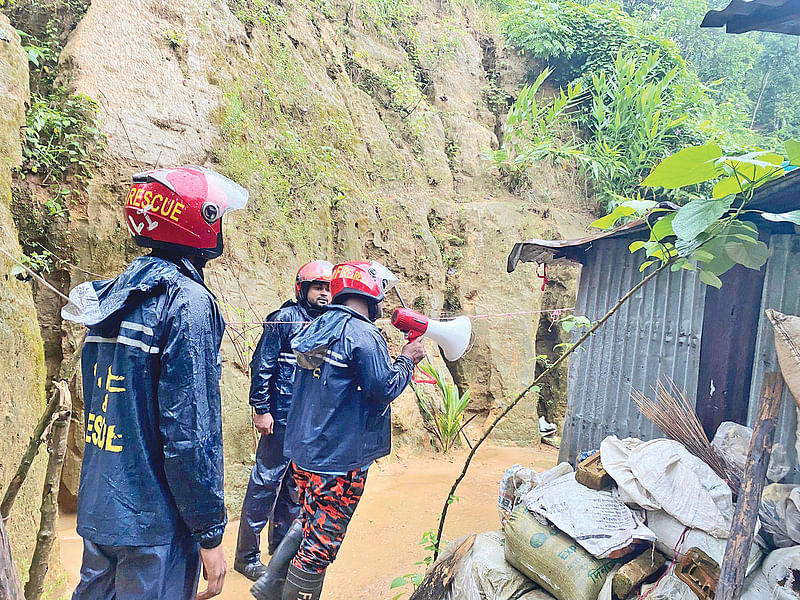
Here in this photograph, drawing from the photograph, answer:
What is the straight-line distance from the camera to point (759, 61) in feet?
46.0

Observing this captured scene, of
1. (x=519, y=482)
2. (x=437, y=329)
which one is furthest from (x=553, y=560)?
(x=437, y=329)

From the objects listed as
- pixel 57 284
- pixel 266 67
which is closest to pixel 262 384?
pixel 57 284

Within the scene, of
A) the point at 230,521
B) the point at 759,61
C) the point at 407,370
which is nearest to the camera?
the point at 407,370

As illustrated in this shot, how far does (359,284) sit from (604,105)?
28.0 ft

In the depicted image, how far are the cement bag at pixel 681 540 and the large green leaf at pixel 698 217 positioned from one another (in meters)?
1.70

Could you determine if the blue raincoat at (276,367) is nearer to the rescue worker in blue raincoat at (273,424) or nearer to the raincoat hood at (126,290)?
the rescue worker in blue raincoat at (273,424)

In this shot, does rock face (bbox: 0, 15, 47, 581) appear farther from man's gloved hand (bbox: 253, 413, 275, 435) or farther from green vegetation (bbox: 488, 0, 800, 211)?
green vegetation (bbox: 488, 0, 800, 211)

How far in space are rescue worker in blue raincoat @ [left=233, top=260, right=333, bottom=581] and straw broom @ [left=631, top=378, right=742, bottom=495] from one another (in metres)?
2.44

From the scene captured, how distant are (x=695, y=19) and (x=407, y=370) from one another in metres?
14.2

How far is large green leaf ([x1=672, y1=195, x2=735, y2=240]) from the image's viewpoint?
4.88 ft

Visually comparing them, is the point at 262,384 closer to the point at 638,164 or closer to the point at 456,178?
the point at 456,178

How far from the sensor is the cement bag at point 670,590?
92.3 inches

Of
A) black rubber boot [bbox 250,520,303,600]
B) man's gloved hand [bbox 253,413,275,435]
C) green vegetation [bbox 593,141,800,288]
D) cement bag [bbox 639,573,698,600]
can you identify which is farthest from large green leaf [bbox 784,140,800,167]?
man's gloved hand [bbox 253,413,275,435]

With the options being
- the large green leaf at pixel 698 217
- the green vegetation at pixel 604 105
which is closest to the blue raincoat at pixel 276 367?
the large green leaf at pixel 698 217
